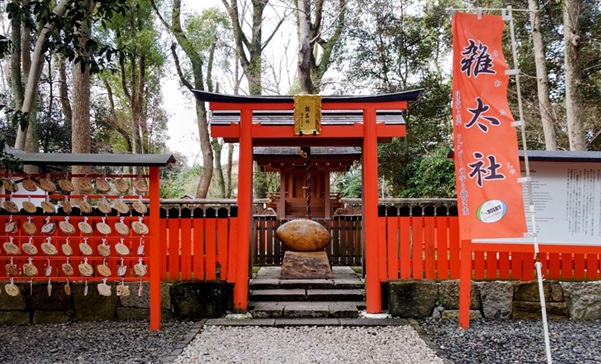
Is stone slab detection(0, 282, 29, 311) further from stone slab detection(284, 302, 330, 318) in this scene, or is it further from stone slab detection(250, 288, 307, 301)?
stone slab detection(284, 302, 330, 318)

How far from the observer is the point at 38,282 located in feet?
19.1

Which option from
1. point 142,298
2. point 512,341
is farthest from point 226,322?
point 512,341

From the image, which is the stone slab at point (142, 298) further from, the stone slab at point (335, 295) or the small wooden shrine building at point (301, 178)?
the small wooden shrine building at point (301, 178)

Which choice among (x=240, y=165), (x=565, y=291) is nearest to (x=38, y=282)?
(x=240, y=165)

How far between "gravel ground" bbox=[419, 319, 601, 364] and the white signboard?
1.15 meters

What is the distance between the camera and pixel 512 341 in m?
4.85

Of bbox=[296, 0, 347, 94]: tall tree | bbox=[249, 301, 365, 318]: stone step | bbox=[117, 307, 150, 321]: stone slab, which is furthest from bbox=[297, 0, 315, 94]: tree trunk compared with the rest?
bbox=[117, 307, 150, 321]: stone slab

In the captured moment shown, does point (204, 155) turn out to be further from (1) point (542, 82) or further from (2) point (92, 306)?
(1) point (542, 82)

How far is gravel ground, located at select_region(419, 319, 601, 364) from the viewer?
433 cm

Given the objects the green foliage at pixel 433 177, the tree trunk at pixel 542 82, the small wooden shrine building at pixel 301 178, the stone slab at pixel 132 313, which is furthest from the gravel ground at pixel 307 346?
the green foliage at pixel 433 177

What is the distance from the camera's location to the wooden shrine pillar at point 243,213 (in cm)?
594

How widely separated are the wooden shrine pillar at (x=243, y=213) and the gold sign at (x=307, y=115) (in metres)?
0.74

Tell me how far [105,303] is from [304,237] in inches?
136

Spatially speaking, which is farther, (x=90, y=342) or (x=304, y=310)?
(x=304, y=310)
